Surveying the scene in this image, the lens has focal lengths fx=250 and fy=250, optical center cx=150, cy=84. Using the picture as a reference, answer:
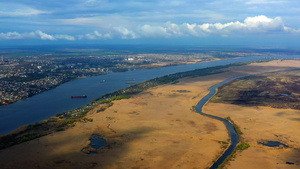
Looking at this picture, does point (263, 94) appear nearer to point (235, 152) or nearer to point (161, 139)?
point (235, 152)

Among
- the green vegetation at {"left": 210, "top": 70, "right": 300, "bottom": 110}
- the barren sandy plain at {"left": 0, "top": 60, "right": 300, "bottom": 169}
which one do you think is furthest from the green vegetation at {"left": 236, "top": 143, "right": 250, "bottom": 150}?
the green vegetation at {"left": 210, "top": 70, "right": 300, "bottom": 110}

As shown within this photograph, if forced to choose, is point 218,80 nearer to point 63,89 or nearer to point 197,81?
point 197,81

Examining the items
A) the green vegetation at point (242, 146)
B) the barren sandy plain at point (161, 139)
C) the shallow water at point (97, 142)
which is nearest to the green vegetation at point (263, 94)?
the barren sandy plain at point (161, 139)

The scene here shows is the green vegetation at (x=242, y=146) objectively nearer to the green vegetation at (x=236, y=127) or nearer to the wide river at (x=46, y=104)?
the green vegetation at (x=236, y=127)

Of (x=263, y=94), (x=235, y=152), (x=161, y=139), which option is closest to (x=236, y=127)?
(x=235, y=152)

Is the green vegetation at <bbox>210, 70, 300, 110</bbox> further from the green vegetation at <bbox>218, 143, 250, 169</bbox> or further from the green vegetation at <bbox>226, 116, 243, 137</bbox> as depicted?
the green vegetation at <bbox>218, 143, 250, 169</bbox>

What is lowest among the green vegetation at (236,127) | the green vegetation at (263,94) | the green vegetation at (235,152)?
the green vegetation at (235,152)

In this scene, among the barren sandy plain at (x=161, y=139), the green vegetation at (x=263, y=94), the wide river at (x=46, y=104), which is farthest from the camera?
the green vegetation at (x=263, y=94)

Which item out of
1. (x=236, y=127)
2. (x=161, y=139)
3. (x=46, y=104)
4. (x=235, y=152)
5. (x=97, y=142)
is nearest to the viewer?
(x=235, y=152)
